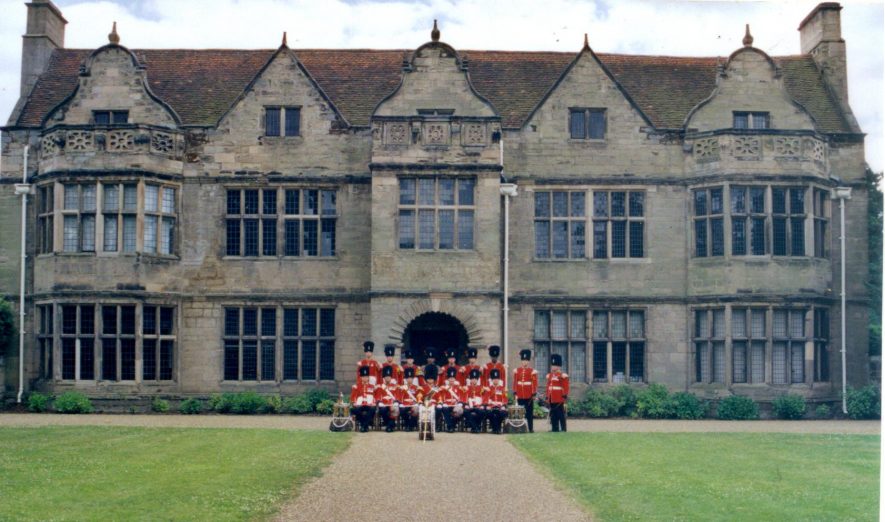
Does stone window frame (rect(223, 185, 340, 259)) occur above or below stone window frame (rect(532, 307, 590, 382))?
above

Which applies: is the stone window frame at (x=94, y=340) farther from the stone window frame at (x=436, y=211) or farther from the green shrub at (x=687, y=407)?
the green shrub at (x=687, y=407)

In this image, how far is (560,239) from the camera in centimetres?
2773

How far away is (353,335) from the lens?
1077 inches

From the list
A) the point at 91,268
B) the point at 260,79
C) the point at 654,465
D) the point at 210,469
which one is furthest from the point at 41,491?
the point at 260,79

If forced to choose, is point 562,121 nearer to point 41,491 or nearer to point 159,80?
point 159,80

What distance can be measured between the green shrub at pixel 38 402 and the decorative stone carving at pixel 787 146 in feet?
60.4

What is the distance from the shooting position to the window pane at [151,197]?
87.9 ft

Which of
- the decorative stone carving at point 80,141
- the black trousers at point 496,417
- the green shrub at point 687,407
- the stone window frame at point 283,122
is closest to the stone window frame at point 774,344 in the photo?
the green shrub at point 687,407

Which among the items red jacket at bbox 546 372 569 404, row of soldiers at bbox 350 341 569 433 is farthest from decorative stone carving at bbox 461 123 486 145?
red jacket at bbox 546 372 569 404

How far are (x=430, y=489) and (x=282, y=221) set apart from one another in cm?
1458

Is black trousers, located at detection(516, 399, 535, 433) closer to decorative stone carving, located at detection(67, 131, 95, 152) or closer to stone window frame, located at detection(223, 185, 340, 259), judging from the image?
stone window frame, located at detection(223, 185, 340, 259)

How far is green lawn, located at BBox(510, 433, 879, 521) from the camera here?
1273cm

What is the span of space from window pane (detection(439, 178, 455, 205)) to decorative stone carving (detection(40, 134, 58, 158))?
30.7 feet

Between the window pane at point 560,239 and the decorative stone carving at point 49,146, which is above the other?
the decorative stone carving at point 49,146
